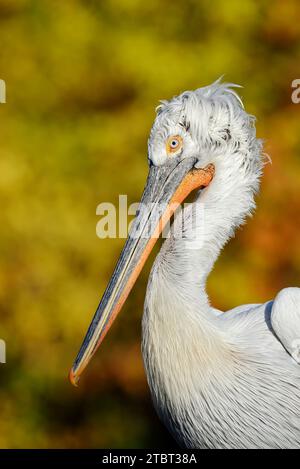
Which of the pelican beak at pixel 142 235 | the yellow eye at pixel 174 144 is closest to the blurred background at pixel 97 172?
the pelican beak at pixel 142 235

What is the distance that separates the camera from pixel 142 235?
3.57 m

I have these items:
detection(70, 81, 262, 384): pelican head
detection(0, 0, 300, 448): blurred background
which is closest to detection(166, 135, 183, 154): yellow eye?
detection(70, 81, 262, 384): pelican head

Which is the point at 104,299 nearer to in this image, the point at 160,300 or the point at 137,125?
the point at 160,300

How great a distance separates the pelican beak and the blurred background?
1.93 m

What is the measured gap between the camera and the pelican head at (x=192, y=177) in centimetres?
354

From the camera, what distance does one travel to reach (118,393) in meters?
5.50

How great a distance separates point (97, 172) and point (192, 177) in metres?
2.24

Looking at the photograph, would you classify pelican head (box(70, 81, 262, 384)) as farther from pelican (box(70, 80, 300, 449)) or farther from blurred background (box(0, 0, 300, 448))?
blurred background (box(0, 0, 300, 448))

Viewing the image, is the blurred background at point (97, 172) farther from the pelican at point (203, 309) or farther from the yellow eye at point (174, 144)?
the yellow eye at point (174, 144)

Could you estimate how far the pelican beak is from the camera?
357 centimetres

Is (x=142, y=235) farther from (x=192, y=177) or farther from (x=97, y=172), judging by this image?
(x=97, y=172)

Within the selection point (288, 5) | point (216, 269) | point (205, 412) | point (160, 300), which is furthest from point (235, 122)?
point (288, 5)

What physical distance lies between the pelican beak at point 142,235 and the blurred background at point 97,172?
193cm

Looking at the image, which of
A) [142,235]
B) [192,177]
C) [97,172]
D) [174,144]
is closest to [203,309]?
[142,235]
